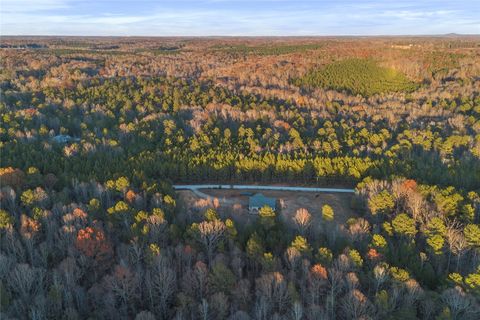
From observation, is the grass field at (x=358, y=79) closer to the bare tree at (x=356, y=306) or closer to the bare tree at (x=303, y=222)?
the bare tree at (x=303, y=222)

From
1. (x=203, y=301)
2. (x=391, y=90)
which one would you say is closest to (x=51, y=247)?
(x=203, y=301)

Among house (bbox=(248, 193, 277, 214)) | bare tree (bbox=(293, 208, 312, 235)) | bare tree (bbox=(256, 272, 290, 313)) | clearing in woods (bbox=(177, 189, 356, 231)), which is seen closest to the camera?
bare tree (bbox=(256, 272, 290, 313))

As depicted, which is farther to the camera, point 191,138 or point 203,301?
point 191,138

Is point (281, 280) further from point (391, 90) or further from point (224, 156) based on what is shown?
point (391, 90)

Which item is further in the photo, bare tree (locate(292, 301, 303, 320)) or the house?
the house

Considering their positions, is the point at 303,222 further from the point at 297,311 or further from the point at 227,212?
the point at 297,311

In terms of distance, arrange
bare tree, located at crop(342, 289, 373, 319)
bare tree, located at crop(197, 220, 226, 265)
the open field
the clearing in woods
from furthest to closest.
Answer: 1. the open field
2. the clearing in woods
3. bare tree, located at crop(197, 220, 226, 265)
4. bare tree, located at crop(342, 289, 373, 319)

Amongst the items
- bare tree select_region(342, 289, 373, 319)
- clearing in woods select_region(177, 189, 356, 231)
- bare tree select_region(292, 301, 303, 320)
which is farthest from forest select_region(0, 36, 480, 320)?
clearing in woods select_region(177, 189, 356, 231)

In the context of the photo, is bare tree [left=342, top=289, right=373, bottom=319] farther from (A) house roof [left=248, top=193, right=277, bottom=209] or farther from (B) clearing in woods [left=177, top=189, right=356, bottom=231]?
(A) house roof [left=248, top=193, right=277, bottom=209]

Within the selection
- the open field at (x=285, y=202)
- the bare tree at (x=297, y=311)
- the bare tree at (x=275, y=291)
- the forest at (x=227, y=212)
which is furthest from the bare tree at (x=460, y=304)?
the open field at (x=285, y=202)
